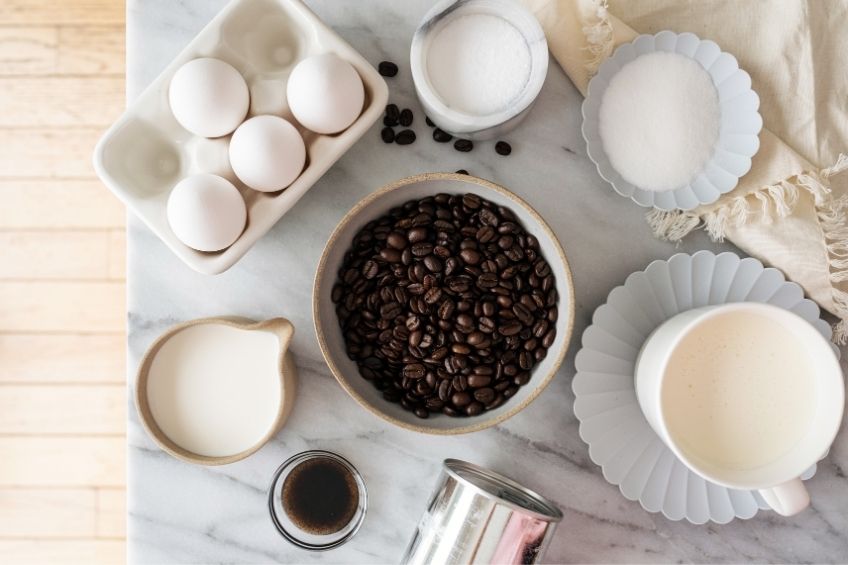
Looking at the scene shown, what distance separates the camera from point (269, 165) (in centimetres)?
84

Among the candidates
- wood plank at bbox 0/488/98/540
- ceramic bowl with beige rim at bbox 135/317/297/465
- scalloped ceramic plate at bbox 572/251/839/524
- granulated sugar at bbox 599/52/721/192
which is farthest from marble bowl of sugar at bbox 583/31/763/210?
wood plank at bbox 0/488/98/540

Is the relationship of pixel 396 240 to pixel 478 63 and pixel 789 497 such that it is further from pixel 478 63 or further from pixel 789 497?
pixel 789 497

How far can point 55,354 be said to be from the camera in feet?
4.86

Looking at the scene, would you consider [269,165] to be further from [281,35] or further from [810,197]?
[810,197]

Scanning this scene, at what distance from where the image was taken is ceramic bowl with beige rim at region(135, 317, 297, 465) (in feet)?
3.12

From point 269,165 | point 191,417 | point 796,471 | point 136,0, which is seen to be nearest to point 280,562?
point 191,417

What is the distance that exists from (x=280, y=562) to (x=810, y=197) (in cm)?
89

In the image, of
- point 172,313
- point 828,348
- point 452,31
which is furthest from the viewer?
point 172,313

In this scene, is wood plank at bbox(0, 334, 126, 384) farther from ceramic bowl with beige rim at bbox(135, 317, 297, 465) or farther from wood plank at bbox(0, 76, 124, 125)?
ceramic bowl with beige rim at bbox(135, 317, 297, 465)

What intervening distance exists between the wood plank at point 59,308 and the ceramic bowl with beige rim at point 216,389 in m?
0.60

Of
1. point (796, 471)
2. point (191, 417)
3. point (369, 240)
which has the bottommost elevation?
point (191, 417)

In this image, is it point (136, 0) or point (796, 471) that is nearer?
point (796, 471)

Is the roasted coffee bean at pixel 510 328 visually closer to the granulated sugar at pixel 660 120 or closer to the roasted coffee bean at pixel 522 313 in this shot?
the roasted coffee bean at pixel 522 313

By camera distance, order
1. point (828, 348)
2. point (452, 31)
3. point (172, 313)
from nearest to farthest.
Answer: point (828, 348) → point (452, 31) → point (172, 313)
